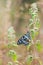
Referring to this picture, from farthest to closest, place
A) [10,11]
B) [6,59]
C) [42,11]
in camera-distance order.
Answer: [42,11], [10,11], [6,59]

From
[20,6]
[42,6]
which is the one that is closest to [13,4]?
[20,6]

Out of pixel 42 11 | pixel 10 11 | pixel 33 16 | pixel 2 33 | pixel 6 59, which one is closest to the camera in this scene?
pixel 33 16

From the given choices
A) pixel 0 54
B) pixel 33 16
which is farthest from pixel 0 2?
pixel 33 16

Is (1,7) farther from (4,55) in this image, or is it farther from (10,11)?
(4,55)

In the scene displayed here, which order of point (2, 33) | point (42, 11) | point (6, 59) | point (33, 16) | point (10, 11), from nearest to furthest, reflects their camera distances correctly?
point (33, 16) < point (6, 59) < point (2, 33) < point (10, 11) < point (42, 11)

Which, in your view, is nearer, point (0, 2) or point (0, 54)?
point (0, 54)

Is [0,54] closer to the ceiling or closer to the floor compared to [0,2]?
closer to the floor

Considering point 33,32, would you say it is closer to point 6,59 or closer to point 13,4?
point 6,59

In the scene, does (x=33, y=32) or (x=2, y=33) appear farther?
(x=2, y=33)

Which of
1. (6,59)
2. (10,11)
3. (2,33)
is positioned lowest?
(6,59)
